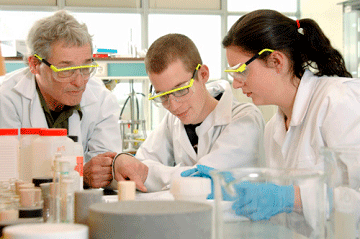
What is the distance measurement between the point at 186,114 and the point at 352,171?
1.27 meters

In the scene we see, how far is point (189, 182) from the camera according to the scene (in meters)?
0.85

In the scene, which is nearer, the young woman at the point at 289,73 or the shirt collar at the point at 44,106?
the young woman at the point at 289,73

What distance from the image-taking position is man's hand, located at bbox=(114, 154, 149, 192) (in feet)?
6.01

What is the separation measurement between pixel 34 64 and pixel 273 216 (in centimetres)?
184

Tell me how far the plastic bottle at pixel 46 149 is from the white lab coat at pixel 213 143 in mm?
712

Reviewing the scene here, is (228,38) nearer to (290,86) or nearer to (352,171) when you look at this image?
(290,86)

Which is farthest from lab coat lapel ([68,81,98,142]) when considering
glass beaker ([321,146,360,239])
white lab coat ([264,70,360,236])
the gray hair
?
glass beaker ([321,146,360,239])

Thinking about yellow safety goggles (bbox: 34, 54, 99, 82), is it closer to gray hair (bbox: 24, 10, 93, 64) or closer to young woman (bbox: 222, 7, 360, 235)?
gray hair (bbox: 24, 10, 93, 64)

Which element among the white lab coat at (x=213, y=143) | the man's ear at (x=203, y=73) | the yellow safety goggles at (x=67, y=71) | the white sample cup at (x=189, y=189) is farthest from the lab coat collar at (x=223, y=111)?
the white sample cup at (x=189, y=189)

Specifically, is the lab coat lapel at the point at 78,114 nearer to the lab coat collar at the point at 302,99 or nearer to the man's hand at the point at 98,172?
the man's hand at the point at 98,172

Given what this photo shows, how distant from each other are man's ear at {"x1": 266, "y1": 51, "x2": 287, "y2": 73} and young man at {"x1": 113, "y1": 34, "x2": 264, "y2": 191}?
1.14 feet

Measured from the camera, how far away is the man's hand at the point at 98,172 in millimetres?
1907

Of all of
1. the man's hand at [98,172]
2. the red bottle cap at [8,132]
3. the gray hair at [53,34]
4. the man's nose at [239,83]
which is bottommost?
the man's hand at [98,172]

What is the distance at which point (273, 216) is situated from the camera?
0.69 meters
